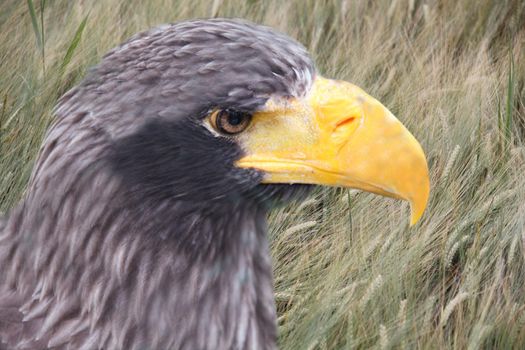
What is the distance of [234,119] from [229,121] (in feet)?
0.04

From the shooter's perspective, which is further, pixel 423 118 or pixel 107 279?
pixel 423 118

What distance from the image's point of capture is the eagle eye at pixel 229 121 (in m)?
2.73

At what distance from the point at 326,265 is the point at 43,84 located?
121cm

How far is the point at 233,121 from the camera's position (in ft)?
8.99

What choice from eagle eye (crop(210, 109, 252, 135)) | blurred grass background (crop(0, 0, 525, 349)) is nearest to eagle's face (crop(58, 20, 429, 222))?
eagle eye (crop(210, 109, 252, 135))

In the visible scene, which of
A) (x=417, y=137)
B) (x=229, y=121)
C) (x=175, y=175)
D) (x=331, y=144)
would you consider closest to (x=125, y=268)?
(x=175, y=175)

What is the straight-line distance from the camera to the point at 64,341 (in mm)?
2807

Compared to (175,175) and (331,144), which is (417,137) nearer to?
(331,144)

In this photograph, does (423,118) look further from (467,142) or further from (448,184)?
(448,184)

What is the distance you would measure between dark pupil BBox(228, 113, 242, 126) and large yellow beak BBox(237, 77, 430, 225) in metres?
0.04

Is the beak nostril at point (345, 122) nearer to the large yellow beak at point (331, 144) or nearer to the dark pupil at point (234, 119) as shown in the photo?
the large yellow beak at point (331, 144)

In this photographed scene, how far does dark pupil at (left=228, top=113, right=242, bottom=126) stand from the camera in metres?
2.73

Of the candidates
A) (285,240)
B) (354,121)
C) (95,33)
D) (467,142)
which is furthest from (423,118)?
(354,121)

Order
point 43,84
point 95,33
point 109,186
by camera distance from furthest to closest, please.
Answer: point 95,33, point 43,84, point 109,186
